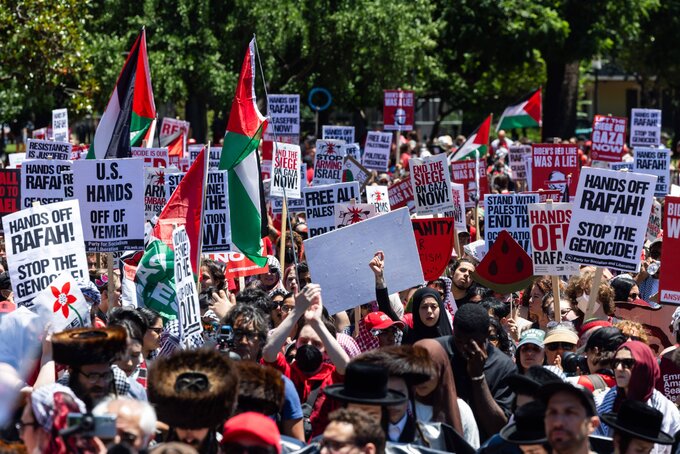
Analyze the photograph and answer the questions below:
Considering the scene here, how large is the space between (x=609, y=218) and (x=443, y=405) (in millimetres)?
4457

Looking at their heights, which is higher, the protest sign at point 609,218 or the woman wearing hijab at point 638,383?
the protest sign at point 609,218

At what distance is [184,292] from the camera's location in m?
8.39

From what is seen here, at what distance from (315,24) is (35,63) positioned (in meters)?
11.0

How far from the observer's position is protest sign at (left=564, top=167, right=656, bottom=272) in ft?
34.3

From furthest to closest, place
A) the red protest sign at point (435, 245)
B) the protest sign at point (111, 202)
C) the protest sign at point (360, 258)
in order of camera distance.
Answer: the red protest sign at point (435, 245)
the protest sign at point (111, 202)
the protest sign at point (360, 258)

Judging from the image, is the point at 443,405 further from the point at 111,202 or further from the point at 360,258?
the point at 111,202

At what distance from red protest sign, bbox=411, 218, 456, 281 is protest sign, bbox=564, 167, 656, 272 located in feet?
4.32

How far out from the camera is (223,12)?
3203cm

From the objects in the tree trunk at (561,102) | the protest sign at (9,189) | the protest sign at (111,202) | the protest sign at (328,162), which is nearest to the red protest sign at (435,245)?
the protest sign at (111,202)

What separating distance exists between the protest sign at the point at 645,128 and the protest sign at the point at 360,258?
15144 millimetres

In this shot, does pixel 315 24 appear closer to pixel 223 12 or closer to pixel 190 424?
pixel 223 12

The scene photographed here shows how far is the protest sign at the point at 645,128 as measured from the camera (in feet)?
78.7

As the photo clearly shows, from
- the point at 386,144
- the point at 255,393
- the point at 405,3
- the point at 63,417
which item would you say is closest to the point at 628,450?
the point at 255,393

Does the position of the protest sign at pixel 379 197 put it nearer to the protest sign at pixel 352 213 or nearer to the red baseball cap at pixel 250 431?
the protest sign at pixel 352 213
